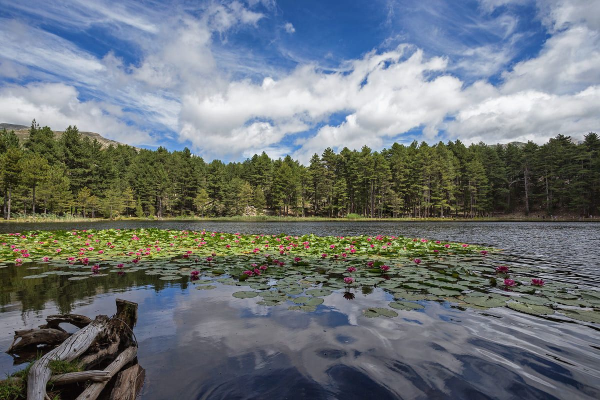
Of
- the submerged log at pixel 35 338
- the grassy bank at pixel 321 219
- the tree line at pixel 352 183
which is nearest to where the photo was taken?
the submerged log at pixel 35 338

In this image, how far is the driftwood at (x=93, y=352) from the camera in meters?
2.08

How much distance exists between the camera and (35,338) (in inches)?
127

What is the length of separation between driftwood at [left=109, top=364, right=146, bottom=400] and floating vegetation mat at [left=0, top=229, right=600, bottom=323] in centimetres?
255

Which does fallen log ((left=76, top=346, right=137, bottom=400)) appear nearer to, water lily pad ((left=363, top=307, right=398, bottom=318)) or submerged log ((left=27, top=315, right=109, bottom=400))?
submerged log ((left=27, top=315, right=109, bottom=400))

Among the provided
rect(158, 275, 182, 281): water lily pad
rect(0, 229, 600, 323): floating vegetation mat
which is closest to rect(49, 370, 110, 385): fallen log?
rect(0, 229, 600, 323): floating vegetation mat

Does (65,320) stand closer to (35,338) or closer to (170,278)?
(35,338)

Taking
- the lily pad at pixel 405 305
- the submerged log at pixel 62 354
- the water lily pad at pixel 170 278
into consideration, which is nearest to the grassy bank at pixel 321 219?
the water lily pad at pixel 170 278

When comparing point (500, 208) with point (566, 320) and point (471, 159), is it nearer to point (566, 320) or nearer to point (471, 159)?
point (471, 159)

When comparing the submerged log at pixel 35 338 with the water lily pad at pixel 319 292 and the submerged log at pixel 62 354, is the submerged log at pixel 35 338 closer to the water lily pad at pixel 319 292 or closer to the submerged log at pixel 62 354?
the submerged log at pixel 62 354

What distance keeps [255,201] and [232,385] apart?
6539cm

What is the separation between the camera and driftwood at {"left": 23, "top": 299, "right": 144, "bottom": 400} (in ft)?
6.84

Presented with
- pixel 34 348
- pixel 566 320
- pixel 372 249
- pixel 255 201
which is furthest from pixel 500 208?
pixel 34 348

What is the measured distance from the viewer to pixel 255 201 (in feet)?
221

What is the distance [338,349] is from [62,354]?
2.84m
